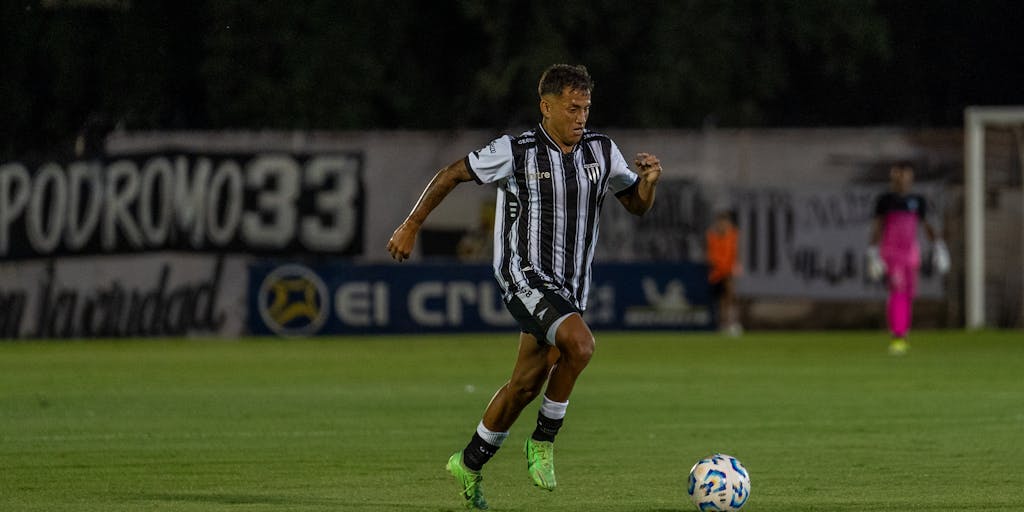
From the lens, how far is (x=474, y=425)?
13.9 meters

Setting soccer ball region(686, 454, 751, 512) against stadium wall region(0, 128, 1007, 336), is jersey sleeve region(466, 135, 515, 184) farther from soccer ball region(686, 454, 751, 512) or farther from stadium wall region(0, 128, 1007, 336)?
stadium wall region(0, 128, 1007, 336)

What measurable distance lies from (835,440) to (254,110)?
21294 millimetres

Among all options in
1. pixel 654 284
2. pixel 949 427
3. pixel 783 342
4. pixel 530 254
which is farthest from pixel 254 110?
pixel 530 254

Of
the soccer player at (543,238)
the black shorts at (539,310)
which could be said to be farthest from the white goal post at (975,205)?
the black shorts at (539,310)

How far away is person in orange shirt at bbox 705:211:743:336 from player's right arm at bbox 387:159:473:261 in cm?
1932

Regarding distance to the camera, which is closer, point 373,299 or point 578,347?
point 578,347

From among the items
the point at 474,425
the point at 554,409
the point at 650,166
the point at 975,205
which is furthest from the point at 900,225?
the point at 554,409

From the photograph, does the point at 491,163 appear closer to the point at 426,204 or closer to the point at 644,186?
the point at 426,204

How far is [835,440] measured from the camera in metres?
12.6

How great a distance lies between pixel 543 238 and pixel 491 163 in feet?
1.46

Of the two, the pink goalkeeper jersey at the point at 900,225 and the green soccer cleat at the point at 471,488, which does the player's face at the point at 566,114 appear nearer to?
the green soccer cleat at the point at 471,488

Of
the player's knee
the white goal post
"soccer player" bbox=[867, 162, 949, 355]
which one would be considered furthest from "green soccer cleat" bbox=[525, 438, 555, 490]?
the white goal post

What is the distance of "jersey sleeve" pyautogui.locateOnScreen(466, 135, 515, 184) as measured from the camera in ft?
30.5

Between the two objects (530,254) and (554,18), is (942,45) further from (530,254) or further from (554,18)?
(530,254)
